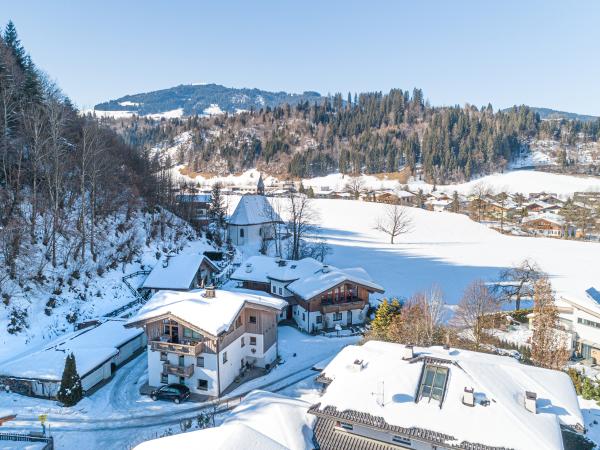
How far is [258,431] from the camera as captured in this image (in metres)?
14.7

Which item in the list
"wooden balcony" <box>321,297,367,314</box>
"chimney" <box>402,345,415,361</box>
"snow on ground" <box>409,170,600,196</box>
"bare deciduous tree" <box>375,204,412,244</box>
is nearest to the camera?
"chimney" <box>402,345,415,361</box>

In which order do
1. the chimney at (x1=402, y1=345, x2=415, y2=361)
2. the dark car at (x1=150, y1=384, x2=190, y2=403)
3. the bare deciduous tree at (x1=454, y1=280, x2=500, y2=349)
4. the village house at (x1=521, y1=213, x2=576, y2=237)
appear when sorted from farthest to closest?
1. the village house at (x1=521, y1=213, x2=576, y2=237)
2. the bare deciduous tree at (x1=454, y1=280, x2=500, y2=349)
3. the dark car at (x1=150, y1=384, x2=190, y2=403)
4. the chimney at (x1=402, y1=345, x2=415, y2=361)

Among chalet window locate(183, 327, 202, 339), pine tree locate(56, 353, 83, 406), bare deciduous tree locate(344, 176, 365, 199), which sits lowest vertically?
pine tree locate(56, 353, 83, 406)

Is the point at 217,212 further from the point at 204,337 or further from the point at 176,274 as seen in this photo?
the point at 204,337

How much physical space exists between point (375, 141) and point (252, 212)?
404ft

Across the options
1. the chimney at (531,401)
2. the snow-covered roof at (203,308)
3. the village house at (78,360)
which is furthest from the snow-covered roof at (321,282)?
the chimney at (531,401)

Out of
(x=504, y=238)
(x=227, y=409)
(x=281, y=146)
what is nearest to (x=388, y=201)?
(x=504, y=238)

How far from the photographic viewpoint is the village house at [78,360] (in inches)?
878

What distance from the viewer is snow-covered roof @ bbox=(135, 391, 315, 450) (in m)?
13.5

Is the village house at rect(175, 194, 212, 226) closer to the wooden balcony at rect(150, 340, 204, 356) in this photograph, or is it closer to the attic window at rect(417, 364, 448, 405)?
the wooden balcony at rect(150, 340, 204, 356)

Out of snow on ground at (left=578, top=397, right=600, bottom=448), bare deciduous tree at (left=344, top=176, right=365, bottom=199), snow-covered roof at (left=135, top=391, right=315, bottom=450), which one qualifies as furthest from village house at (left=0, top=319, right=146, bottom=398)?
bare deciduous tree at (left=344, top=176, right=365, bottom=199)

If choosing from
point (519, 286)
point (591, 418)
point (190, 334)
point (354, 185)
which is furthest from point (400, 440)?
point (354, 185)

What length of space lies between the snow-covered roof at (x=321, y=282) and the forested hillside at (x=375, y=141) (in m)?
126

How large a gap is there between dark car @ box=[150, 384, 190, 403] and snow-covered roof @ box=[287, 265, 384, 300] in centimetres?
1336
